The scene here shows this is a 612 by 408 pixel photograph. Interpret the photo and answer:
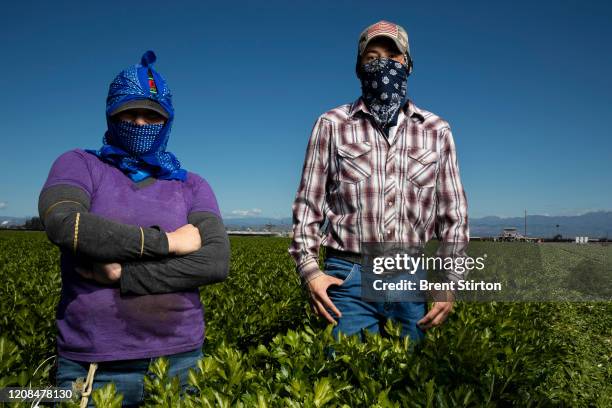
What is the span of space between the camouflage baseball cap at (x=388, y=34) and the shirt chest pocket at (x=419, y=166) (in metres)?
0.57

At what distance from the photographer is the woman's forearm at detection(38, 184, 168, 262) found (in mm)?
1911

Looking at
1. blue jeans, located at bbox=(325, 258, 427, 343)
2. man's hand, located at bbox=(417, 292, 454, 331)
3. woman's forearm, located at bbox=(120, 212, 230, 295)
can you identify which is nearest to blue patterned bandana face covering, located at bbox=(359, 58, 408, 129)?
blue jeans, located at bbox=(325, 258, 427, 343)

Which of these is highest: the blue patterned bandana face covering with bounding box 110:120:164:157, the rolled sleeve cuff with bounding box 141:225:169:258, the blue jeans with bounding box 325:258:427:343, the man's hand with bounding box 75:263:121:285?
the blue patterned bandana face covering with bounding box 110:120:164:157

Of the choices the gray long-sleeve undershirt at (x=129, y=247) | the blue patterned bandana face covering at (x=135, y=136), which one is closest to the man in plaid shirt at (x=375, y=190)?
the gray long-sleeve undershirt at (x=129, y=247)

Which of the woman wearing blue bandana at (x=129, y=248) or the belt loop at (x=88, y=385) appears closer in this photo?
the belt loop at (x=88, y=385)

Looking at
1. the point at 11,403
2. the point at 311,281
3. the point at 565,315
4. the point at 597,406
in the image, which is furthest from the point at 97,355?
the point at 565,315

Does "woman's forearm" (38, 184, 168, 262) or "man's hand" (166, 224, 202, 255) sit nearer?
"woman's forearm" (38, 184, 168, 262)

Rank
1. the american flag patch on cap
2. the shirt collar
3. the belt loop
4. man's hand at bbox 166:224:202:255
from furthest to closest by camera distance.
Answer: the shirt collar < the american flag patch on cap < man's hand at bbox 166:224:202:255 < the belt loop

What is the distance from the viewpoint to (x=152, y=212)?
7.10 feet

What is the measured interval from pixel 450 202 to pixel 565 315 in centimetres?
958

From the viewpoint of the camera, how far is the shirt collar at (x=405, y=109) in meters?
2.65

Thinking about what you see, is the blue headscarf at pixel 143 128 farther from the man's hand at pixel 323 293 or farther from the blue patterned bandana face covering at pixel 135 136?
the man's hand at pixel 323 293

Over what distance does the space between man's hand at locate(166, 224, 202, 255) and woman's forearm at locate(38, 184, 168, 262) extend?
4 centimetres

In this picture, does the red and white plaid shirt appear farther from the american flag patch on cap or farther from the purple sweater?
the purple sweater
